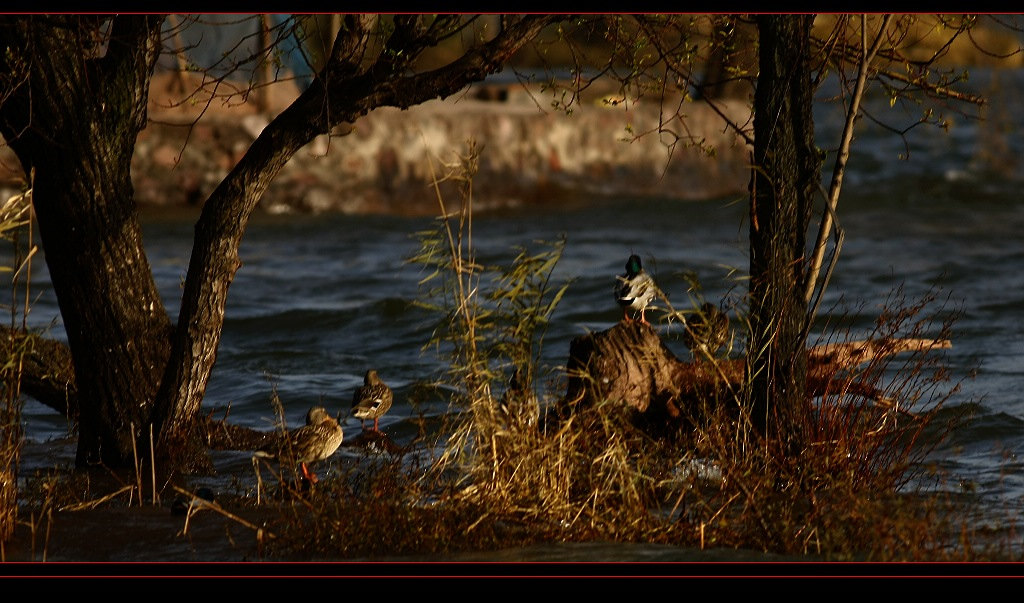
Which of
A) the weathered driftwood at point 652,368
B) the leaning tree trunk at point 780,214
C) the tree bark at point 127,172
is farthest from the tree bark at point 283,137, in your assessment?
the weathered driftwood at point 652,368

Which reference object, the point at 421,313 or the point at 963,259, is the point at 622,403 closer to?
the point at 421,313

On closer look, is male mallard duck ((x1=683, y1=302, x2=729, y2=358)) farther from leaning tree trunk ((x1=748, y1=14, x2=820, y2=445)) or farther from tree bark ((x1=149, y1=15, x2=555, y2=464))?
tree bark ((x1=149, y1=15, x2=555, y2=464))

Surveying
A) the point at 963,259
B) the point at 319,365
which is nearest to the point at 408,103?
the point at 319,365

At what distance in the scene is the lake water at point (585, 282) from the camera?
38.2 ft

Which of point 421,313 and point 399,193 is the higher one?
point 399,193

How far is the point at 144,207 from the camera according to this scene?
19609 millimetres

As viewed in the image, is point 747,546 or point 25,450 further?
point 25,450

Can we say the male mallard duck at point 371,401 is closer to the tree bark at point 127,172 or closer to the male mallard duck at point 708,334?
the tree bark at point 127,172

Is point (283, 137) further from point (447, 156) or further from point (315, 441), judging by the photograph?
point (447, 156)

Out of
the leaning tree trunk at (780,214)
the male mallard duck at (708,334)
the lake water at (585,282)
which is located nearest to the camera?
the male mallard duck at (708,334)

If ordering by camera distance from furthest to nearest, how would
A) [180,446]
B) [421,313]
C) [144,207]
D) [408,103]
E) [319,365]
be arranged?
[144,207] → [421,313] → [319,365] → [180,446] → [408,103]

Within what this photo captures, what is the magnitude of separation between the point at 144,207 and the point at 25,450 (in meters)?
10.3

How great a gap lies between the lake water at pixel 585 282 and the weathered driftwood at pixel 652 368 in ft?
3.16

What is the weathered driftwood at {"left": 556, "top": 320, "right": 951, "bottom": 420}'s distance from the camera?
8.69 meters
